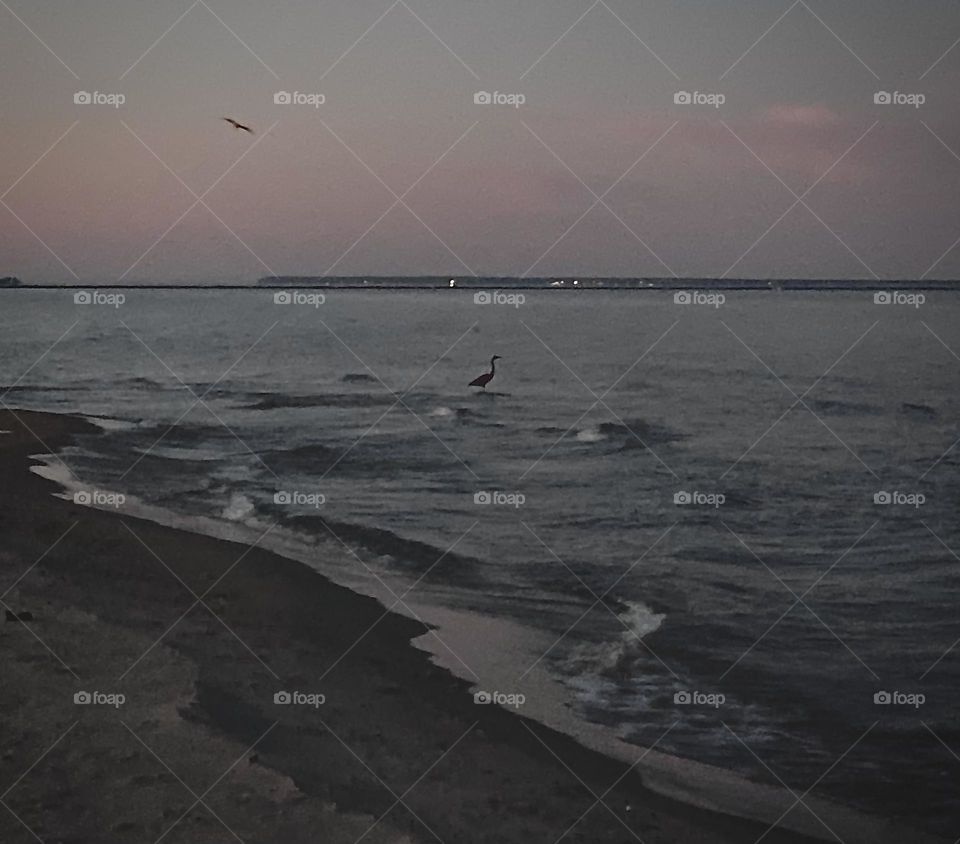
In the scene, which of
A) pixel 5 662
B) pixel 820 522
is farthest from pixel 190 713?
pixel 820 522

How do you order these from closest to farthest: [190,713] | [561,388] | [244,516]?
[190,713] < [244,516] < [561,388]

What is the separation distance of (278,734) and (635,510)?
17.1ft

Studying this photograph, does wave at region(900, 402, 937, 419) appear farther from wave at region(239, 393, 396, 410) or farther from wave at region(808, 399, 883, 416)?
wave at region(239, 393, 396, 410)

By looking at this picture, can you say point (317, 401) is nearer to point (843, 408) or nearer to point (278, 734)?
point (843, 408)

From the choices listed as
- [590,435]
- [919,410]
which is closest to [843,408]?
[919,410]

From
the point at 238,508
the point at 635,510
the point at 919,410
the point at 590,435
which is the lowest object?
the point at 238,508

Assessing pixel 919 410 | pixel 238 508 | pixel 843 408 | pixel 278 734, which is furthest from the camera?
pixel 843 408

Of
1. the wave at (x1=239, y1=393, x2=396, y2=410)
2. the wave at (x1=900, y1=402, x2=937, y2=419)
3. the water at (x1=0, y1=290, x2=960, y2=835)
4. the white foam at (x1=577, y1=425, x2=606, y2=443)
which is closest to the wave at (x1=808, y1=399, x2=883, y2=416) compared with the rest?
the water at (x1=0, y1=290, x2=960, y2=835)

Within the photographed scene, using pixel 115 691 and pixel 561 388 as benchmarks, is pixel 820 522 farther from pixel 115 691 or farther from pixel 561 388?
pixel 561 388

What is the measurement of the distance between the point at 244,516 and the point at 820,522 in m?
5.04

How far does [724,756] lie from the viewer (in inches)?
207

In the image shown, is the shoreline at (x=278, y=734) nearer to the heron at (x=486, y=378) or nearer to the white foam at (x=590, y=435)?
the heron at (x=486, y=378)

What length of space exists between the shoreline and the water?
0.42m

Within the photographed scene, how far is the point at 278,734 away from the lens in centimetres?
504
